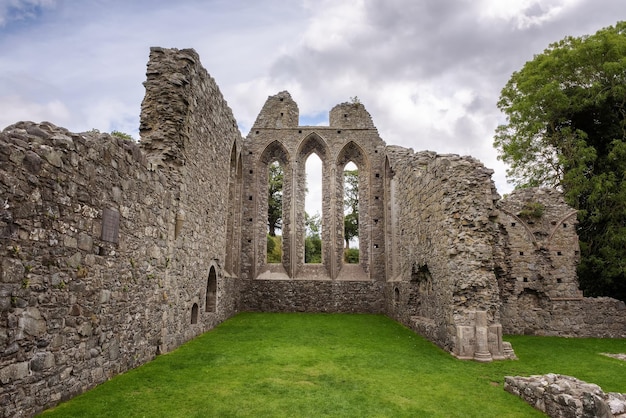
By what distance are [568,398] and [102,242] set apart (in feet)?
19.9

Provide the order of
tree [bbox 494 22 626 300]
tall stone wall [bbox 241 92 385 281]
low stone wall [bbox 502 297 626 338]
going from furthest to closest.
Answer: tall stone wall [bbox 241 92 385 281]
tree [bbox 494 22 626 300]
low stone wall [bbox 502 297 626 338]

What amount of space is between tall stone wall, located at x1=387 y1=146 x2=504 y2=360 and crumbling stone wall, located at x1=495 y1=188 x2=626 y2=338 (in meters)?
2.40

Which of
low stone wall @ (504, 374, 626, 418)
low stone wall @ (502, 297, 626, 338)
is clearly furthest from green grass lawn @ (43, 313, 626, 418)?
low stone wall @ (502, 297, 626, 338)

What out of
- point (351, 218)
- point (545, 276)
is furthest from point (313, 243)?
point (545, 276)

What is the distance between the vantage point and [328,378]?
620 centimetres

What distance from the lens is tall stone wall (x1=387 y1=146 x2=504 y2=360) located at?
8070 millimetres

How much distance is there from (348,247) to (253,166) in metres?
14.0

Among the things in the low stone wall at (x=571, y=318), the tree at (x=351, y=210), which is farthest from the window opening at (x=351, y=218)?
the low stone wall at (x=571, y=318)

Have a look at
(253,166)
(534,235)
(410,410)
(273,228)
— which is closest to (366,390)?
(410,410)

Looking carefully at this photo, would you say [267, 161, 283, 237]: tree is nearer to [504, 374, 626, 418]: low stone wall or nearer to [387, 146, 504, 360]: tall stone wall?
[387, 146, 504, 360]: tall stone wall

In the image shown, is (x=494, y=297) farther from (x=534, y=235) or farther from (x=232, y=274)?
(x=232, y=274)

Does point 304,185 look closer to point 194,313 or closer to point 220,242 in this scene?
point 220,242

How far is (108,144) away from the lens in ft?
18.9

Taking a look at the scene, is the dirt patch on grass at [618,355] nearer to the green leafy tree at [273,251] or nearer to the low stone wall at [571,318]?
the low stone wall at [571,318]
